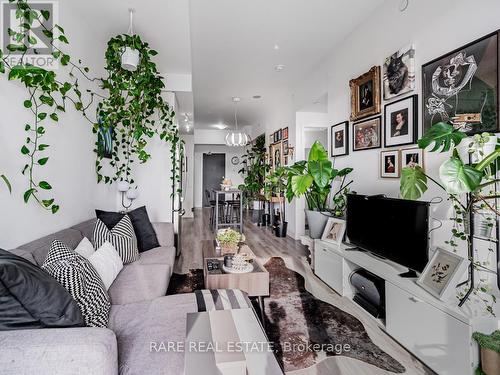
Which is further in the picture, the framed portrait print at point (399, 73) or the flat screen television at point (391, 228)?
the framed portrait print at point (399, 73)

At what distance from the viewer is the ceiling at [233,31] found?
104 inches

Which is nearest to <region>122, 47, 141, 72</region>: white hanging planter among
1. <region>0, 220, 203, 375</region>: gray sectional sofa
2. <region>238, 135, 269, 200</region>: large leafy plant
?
<region>0, 220, 203, 375</region>: gray sectional sofa

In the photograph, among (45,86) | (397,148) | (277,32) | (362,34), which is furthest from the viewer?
(277,32)

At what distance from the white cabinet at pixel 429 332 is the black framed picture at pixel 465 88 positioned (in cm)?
120

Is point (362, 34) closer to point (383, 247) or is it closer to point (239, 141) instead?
point (383, 247)

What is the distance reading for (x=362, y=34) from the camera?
3.10 metres

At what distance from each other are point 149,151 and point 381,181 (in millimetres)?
3074

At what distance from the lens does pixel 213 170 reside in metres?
10.7

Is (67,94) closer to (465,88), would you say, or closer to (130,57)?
(130,57)

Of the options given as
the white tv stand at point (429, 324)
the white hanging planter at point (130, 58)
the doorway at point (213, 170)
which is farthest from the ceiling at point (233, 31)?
the doorway at point (213, 170)

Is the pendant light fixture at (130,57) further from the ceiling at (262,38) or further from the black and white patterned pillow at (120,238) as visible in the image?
the black and white patterned pillow at (120,238)

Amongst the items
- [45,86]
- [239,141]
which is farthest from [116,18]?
[239,141]

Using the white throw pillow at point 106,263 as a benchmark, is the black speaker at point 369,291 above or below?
below

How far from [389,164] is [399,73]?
827 millimetres
